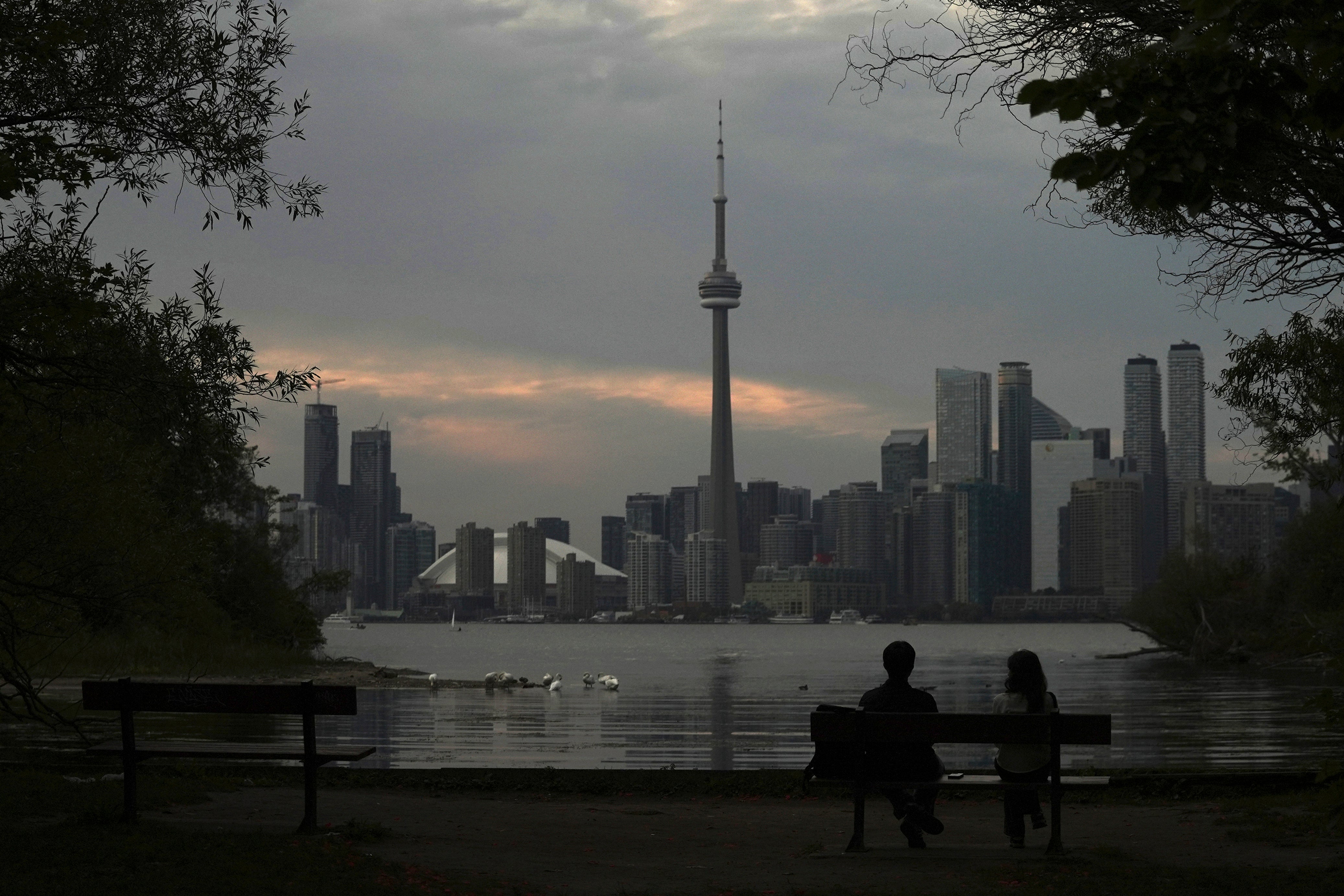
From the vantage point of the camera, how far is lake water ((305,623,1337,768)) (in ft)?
62.6

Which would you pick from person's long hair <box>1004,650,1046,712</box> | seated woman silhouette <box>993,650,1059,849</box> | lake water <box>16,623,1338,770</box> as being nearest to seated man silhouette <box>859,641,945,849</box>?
seated woman silhouette <box>993,650,1059,849</box>

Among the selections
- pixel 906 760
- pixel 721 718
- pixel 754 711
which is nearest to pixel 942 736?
pixel 906 760

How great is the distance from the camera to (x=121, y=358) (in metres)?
10.4

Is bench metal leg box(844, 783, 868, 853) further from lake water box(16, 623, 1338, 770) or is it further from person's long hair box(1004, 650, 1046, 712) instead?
lake water box(16, 623, 1338, 770)

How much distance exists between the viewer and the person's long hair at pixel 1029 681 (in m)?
9.29

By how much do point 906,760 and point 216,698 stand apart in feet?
13.9

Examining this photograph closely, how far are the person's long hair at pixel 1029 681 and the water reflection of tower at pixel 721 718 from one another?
5.48m

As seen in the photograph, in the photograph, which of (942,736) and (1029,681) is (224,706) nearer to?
(942,736)

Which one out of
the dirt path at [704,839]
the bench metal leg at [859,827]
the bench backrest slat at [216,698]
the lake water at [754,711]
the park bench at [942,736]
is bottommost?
the lake water at [754,711]

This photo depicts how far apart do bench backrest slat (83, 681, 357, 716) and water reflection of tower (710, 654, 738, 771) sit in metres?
6.19

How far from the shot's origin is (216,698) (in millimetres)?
8992

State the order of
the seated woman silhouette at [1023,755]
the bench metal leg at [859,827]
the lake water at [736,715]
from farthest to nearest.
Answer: the lake water at [736,715] < the seated woman silhouette at [1023,755] < the bench metal leg at [859,827]

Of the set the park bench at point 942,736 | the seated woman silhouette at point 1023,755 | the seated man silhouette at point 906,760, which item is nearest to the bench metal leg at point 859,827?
the park bench at point 942,736

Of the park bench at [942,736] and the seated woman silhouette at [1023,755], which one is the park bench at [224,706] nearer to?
the park bench at [942,736]
